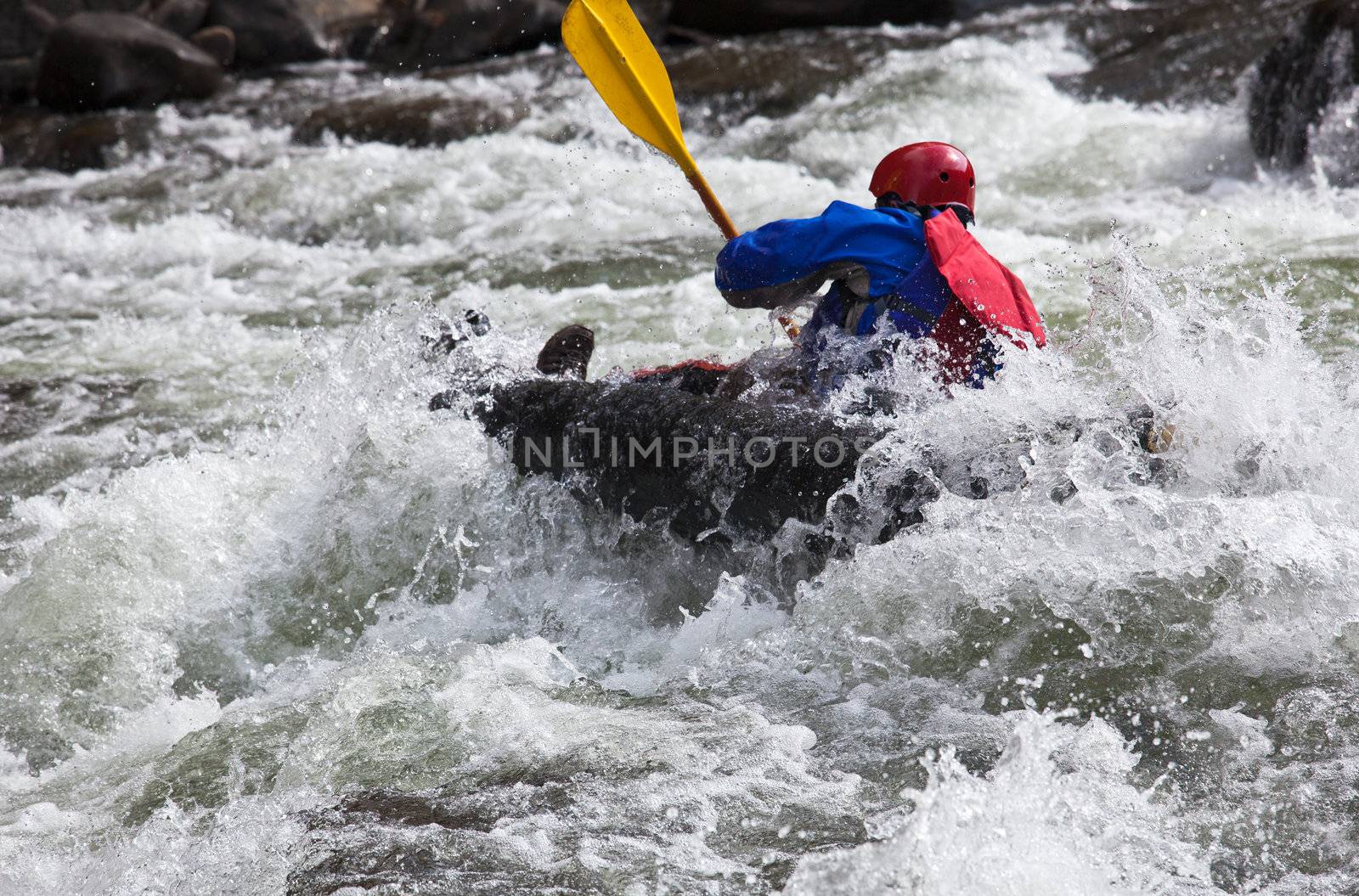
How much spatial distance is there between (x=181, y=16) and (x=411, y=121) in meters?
4.81

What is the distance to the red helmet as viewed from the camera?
3.85m

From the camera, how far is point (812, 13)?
1274 centimetres

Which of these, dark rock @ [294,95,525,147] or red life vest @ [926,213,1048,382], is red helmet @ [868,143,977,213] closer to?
red life vest @ [926,213,1048,382]

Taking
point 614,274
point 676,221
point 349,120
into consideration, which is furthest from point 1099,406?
point 349,120

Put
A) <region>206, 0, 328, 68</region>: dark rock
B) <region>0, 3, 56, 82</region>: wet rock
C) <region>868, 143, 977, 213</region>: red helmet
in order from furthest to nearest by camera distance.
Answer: <region>206, 0, 328, 68</region>: dark rock → <region>0, 3, 56, 82</region>: wet rock → <region>868, 143, 977, 213</region>: red helmet

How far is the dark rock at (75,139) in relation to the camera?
10523 mm

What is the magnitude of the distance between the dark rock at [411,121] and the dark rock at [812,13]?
3.03 m

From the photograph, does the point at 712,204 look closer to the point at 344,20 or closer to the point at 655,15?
the point at 655,15

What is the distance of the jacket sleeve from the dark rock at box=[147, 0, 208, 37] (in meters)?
11.9

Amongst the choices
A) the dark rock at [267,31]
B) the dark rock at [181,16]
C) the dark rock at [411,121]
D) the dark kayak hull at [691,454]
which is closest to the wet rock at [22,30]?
the dark rock at [181,16]

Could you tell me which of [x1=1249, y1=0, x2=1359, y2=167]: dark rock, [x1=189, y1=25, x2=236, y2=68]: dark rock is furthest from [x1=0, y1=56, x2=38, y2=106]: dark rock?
[x1=1249, y1=0, x2=1359, y2=167]: dark rock

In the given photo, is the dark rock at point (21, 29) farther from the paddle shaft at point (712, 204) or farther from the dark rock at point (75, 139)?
the paddle shaft at point (712, 204)

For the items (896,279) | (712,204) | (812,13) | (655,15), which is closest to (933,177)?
(896,279)

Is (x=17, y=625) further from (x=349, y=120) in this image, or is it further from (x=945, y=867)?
(x=349, y=120)
